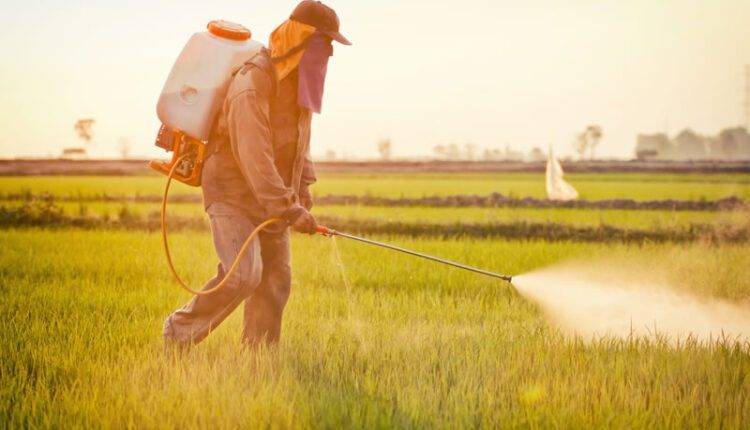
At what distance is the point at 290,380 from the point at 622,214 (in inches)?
487

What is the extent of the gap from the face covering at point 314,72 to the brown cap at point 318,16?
62 mm

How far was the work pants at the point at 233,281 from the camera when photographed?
4066 mm

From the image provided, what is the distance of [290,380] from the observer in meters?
3.85

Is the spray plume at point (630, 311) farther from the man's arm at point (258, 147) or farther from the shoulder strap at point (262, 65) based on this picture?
the shoulder strap at point (262, 65)

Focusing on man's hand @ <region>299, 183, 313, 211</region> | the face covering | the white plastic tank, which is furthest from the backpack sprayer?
man's hand @ <region>299, 183, 313, 211</region>

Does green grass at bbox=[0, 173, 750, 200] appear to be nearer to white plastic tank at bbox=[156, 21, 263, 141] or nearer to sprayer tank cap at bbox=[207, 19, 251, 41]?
sprayer tank cap at bbox=[207, 19, 251, 41]

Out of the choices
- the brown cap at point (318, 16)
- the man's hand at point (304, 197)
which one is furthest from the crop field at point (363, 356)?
the brown cap at point (318, 16)

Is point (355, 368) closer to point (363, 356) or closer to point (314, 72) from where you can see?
point (363, 356)

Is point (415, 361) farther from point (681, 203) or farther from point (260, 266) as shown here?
point (681, 203)

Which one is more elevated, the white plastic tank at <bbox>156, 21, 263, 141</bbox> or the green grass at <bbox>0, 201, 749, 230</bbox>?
the white plastic tank at <bbox>156, 21, 263, 141</bbox>

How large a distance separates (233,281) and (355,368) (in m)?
0.81

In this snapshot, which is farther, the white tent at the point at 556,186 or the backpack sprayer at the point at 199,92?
the white tent at the point at 556,186

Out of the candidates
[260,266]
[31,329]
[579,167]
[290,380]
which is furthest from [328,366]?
[579,167]

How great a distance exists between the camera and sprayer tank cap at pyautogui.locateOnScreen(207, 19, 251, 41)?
409 centimetres
